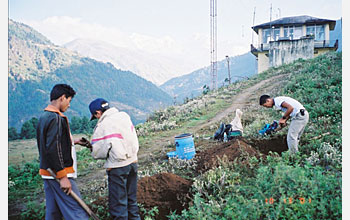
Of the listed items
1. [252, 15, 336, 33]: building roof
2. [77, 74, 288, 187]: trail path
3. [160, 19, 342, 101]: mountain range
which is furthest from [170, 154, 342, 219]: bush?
[160, 19, 342, 101]: mountain range

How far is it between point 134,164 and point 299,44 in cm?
2649

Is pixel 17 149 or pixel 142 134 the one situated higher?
pixel 142 134

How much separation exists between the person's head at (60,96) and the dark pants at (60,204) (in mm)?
801

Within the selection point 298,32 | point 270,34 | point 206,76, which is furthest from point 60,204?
point 206,76

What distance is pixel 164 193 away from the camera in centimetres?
452

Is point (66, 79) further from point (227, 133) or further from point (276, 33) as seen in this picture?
point (227, 133)

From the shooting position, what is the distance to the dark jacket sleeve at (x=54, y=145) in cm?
297

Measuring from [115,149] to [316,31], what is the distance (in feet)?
99.8

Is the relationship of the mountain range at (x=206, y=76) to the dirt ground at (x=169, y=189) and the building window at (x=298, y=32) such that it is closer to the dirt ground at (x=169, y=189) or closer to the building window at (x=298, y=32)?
the building window at (x=298, y=32)

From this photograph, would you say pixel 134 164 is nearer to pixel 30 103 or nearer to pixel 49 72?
pixel 30 103

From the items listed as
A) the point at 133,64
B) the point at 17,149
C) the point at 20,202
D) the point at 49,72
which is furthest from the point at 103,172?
the point at 133,64

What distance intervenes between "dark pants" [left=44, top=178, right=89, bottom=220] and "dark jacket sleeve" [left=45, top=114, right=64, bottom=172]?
9.2 inches

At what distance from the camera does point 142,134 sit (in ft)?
37.1

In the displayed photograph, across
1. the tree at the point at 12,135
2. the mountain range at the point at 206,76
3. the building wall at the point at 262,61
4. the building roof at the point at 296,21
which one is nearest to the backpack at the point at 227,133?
the tree at the point at 12,135
